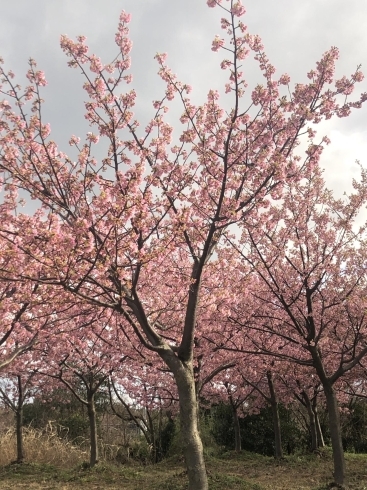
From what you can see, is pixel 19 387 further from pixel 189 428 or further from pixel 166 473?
pixel 189 428

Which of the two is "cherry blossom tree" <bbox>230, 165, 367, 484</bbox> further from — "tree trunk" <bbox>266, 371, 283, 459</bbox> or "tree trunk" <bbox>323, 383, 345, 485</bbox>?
"tree trunk" <bbox>266, 371, 283, 459</bbox>

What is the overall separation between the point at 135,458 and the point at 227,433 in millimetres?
4222

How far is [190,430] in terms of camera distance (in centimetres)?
540

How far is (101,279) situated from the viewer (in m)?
5.85

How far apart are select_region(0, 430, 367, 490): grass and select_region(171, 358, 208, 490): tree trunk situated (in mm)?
2887

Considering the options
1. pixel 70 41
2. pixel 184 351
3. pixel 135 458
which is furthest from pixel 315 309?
pixel 135 458

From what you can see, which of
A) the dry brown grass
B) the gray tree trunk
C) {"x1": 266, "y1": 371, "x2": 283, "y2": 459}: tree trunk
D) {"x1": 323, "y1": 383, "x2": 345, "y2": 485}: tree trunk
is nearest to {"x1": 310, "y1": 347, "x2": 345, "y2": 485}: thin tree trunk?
{"x1": 323, "y1": 383, "x2": 345, "y2": 485}: tree trunk

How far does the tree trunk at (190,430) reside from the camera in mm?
5152

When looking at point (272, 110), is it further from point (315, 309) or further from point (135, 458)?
point (135, 458)

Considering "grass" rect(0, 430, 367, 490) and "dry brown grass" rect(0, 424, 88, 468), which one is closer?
"grass" rect(0, 430, 367, 490)

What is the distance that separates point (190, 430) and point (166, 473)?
600cm

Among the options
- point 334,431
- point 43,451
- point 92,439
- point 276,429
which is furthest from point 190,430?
point 43,451

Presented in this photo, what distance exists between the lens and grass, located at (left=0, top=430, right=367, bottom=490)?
841 cm

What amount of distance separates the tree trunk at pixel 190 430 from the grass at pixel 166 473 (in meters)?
2.89
